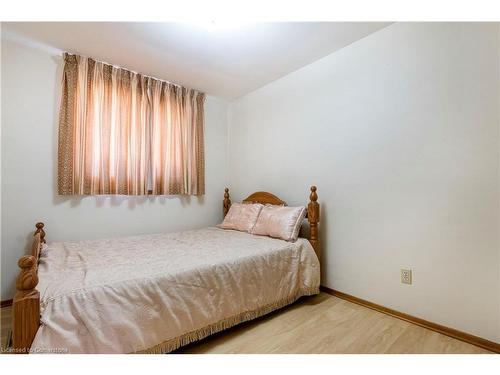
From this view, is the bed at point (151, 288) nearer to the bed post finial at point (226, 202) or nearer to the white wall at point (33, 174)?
the white wall at point (33, 174)

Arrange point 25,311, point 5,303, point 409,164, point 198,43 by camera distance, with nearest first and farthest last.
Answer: point 25,311
point 409,164
point 5,303
point 198,43

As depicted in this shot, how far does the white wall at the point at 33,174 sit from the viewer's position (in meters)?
2.18

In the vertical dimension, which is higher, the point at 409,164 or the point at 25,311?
the point at 409,164

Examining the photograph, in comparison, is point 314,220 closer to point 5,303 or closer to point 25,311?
point 25,311

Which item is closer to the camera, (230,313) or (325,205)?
(230,313)

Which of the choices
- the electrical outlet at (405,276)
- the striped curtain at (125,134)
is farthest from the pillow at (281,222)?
the striped curtain at (125,134)

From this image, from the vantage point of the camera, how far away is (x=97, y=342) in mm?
1219

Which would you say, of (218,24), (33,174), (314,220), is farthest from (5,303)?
(218,24)

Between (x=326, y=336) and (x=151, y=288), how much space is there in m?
1.20

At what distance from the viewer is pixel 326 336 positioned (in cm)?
173

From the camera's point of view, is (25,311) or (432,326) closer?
(25,311)

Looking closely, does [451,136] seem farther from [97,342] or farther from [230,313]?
[97,342]

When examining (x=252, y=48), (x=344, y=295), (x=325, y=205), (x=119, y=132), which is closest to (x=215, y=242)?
(x=325, y=205)
